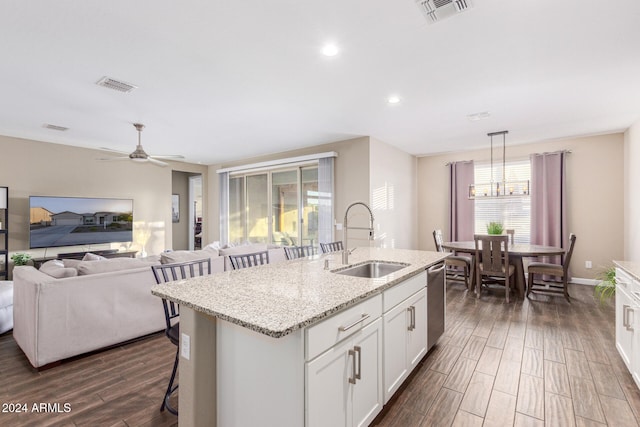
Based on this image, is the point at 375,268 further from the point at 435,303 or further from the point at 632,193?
the point at 632,193

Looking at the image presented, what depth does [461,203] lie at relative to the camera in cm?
627

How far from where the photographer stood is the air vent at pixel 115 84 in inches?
117

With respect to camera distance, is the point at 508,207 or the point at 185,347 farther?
the point at 508,207

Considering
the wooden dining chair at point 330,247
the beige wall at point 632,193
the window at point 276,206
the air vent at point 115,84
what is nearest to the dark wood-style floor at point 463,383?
the wooden dining chair at point 330,247

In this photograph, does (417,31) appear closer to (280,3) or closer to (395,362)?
(280,3)

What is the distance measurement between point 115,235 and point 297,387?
6.20 metres

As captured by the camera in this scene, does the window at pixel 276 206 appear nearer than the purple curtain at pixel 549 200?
No

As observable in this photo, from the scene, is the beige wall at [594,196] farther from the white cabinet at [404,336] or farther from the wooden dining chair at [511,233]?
the white cabinet at [404,336]

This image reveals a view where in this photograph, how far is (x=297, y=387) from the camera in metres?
1.28

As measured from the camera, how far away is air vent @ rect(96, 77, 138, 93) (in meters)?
2.97

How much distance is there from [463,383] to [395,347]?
29.3 inches

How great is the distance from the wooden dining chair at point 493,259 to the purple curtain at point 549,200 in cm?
133

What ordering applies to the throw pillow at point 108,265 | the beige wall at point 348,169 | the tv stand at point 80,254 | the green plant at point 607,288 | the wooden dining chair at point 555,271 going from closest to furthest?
the throw pillow at point 108,265 < the green plant at point 607,288 < the wooden dining chair at point 555,271 < the tv stand at point 80,254 < the beige wall at point 348,169

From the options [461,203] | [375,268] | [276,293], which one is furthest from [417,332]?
[461,203]
